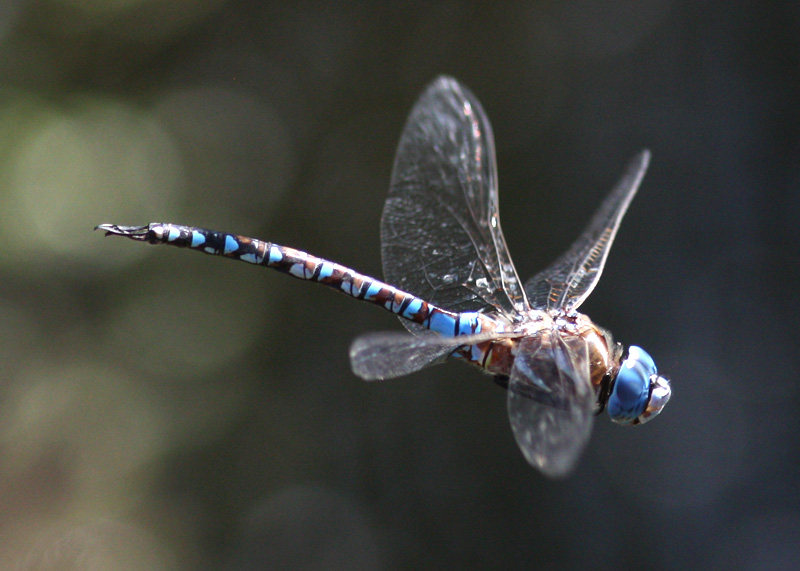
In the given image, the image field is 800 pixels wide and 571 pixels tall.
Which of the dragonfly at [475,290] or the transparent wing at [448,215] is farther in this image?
the transparent wing at [448,215]

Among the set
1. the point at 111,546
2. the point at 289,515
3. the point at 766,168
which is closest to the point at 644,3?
the point at 766,168

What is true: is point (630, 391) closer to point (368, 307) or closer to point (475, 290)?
point (475, 290)

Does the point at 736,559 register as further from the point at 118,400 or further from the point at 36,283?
the point at 36,283

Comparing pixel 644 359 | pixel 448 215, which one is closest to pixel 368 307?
pixel 448 215

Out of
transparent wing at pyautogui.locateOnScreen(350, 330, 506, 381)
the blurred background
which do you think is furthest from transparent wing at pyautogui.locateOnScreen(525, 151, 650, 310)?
the blurred background

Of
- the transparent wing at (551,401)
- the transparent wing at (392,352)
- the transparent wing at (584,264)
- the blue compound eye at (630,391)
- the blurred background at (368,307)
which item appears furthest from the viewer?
the blurred background at (368,307)

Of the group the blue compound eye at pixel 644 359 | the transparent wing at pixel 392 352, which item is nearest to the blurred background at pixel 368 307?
the blue compound eye at pixel 644 359

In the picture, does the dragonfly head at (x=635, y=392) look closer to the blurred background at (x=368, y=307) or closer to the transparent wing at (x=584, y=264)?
the transparent wing at (x=584, y=264)

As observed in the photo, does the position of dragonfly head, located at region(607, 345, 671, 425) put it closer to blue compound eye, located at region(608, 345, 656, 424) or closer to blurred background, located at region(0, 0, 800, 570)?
blue compound eye, located at region(608, 345, 656, 424)

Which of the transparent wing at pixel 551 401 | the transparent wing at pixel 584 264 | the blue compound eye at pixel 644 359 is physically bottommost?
the transparent wing at pixel 551 401
